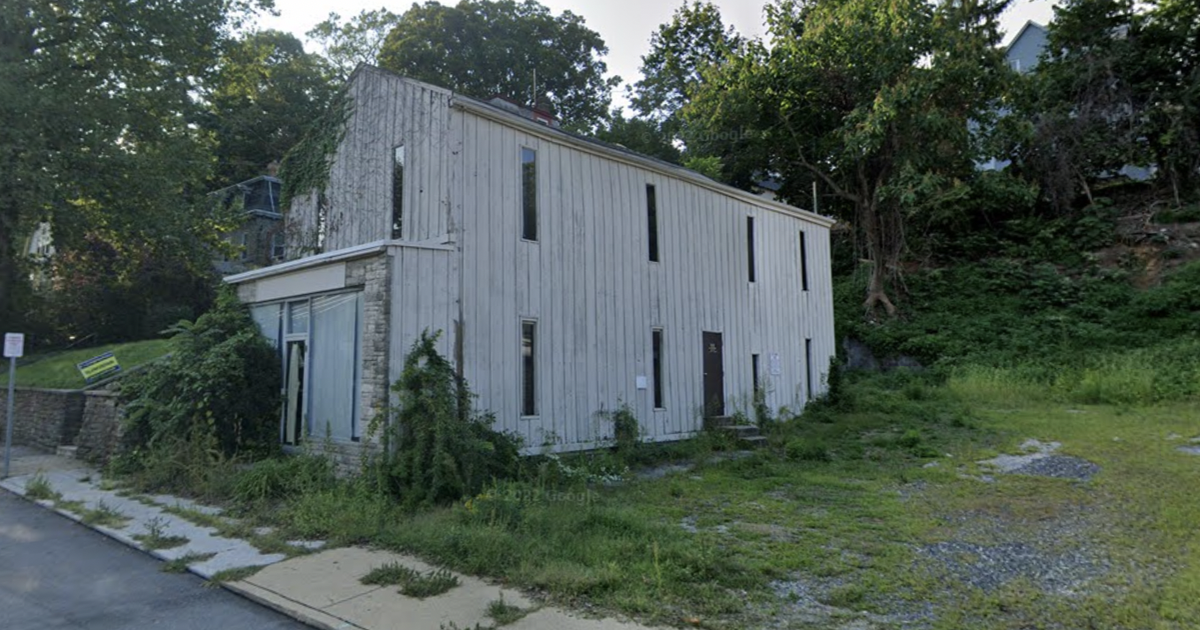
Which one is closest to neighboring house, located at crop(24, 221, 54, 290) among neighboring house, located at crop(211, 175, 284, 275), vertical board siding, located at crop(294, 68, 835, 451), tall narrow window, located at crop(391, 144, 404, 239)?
neighboring house, located at crop(211, 175, 284, 275)

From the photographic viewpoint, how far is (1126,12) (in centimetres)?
2483

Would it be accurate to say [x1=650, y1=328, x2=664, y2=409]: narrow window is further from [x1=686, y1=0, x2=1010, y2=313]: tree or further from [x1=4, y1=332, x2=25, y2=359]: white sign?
[x1=686, y1=0, x2=1010, y2=313]: tree

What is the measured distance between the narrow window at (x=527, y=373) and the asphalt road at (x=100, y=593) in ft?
17.4

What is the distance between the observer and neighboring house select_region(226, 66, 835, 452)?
9.80 m

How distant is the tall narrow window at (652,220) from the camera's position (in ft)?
43.8

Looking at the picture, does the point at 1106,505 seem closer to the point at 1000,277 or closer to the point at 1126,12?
the point at 1000,277

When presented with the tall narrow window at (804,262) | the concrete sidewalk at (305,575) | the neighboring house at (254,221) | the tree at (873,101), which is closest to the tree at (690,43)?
the tree at (873,101)

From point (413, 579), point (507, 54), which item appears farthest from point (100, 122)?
point (507, 54)

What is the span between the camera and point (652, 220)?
44.1ft

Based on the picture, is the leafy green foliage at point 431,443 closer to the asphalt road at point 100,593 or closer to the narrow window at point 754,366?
the asphalt road at point 100,593

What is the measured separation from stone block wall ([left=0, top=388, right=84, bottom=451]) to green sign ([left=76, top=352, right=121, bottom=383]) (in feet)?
1.56

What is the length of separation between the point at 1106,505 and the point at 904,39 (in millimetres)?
17237

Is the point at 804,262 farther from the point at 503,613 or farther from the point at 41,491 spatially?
the point at 41,491

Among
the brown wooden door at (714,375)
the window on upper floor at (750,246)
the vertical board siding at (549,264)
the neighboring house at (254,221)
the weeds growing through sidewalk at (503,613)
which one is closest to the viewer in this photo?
the weeds growing through sidewalk at (503,613)
